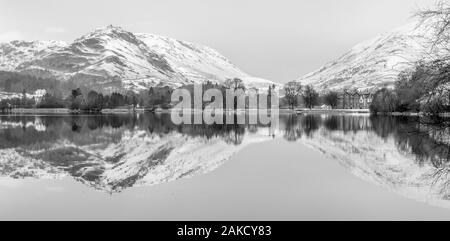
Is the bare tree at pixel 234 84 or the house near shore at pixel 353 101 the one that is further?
the house near shore at pixel 353 101

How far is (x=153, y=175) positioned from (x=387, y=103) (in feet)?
318

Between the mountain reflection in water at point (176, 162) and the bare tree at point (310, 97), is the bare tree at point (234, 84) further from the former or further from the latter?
the mountain reflection in water at point (176, 162)

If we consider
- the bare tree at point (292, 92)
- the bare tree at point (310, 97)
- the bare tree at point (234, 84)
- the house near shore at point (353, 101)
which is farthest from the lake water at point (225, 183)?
the house near shore at point (353, 101)

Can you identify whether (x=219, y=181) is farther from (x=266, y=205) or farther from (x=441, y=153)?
(x=441, y=153)

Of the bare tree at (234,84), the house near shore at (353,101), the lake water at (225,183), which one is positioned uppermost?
the bare tree at (234,84)

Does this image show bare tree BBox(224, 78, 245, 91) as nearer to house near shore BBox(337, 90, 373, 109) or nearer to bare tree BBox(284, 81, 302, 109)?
bare tree BBox(284, 81, 302, 109)

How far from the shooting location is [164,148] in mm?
29719

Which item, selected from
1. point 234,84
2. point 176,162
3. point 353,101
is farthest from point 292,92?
point 176,162

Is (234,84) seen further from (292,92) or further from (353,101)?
(353,101)

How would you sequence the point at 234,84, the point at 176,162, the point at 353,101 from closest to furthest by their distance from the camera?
the point at 176,162
the point at 234,84
the point at 353,101

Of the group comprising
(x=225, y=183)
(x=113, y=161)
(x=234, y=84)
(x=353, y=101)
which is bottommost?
(x=225, y=183)

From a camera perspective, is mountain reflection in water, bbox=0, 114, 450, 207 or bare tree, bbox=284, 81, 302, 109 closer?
mountain reflection in water, bbox=0, 114, 450, 207

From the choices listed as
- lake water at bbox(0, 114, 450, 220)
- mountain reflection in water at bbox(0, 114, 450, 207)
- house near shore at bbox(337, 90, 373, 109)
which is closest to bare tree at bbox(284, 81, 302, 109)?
house near shore at bbox(337, 90, 373, 109)

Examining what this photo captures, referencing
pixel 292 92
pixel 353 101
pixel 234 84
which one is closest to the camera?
pixel 292 92
